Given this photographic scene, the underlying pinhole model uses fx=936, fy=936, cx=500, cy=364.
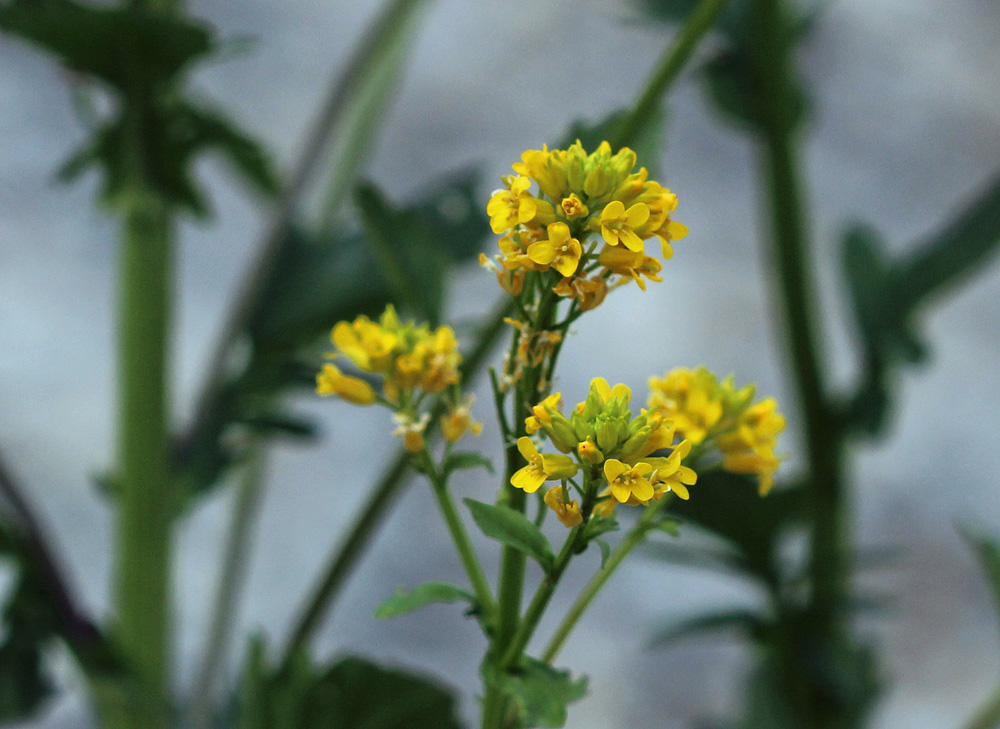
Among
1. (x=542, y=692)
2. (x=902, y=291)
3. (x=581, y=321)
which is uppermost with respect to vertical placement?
(x=581, y=321)

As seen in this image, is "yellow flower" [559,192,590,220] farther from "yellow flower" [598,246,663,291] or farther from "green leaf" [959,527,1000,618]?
"green leaf" [959,527,1000,618]

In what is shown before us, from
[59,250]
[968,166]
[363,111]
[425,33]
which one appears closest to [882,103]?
[968,166]

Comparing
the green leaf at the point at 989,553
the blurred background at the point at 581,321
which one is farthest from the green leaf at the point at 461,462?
the blurred background at the point at 581,321

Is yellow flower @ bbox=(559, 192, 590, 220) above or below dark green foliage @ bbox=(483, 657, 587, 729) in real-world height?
above

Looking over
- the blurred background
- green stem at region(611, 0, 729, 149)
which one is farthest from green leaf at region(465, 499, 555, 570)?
the blurred background

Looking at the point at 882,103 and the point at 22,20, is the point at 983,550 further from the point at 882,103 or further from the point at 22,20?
the point at 882,103

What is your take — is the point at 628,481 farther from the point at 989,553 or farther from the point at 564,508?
the point at 989,553

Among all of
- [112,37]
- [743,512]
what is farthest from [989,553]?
[112,37]

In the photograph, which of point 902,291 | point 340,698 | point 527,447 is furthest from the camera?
point 902,291
